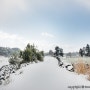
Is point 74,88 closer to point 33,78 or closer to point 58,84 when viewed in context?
point 58,84

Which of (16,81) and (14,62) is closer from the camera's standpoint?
(16,81)

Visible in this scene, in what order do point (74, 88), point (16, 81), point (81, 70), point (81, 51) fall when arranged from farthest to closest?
point (81, 51)
point (81, 70)
point (16, 81)
point (74, 88)

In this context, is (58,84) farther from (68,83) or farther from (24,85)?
(24,85)

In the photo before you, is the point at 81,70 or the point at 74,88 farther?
the point at 81,70

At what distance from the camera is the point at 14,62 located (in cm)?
3662

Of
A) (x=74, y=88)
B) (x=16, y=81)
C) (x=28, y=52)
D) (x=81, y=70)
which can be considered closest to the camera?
(x=74, y=88)

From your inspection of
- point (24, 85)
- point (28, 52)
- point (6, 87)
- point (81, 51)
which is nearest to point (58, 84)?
point (24, 85)

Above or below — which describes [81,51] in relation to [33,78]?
above

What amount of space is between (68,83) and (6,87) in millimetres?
3678

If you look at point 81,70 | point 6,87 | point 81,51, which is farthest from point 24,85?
point 81,51

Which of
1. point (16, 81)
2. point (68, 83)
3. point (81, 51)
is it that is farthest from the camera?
point (81, 51)

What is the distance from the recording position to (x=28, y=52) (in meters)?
36.6

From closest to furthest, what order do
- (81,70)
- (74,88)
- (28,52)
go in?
1. (74,88)
2. (81,70)
3. (28,52)

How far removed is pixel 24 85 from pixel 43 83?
112cm
